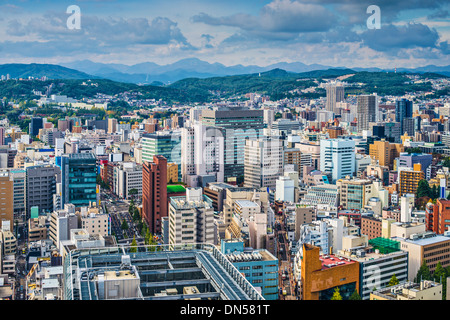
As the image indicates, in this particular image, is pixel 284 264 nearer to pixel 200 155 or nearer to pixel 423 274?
pixel 423 274

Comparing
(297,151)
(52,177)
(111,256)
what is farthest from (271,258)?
(297,151)

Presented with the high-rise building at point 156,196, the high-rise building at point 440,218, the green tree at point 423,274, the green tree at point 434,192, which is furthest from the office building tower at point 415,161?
the green tree at point 423,274

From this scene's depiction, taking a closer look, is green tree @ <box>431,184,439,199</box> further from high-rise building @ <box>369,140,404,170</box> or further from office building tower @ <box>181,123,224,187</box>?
office building tower @ <box>181,123,224,187</box>

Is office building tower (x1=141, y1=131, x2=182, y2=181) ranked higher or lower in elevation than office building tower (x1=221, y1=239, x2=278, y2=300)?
higher

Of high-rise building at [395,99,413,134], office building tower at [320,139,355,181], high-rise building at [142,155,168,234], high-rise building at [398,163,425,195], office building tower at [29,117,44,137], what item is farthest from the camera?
high-rise building at [395,99,413,134]

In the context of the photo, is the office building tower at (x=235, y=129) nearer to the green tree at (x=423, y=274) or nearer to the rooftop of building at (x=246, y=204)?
the rooftop of building at (x=246, y=204)

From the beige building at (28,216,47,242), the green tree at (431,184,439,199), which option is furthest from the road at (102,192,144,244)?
the green tree at (431,184,439,199)
